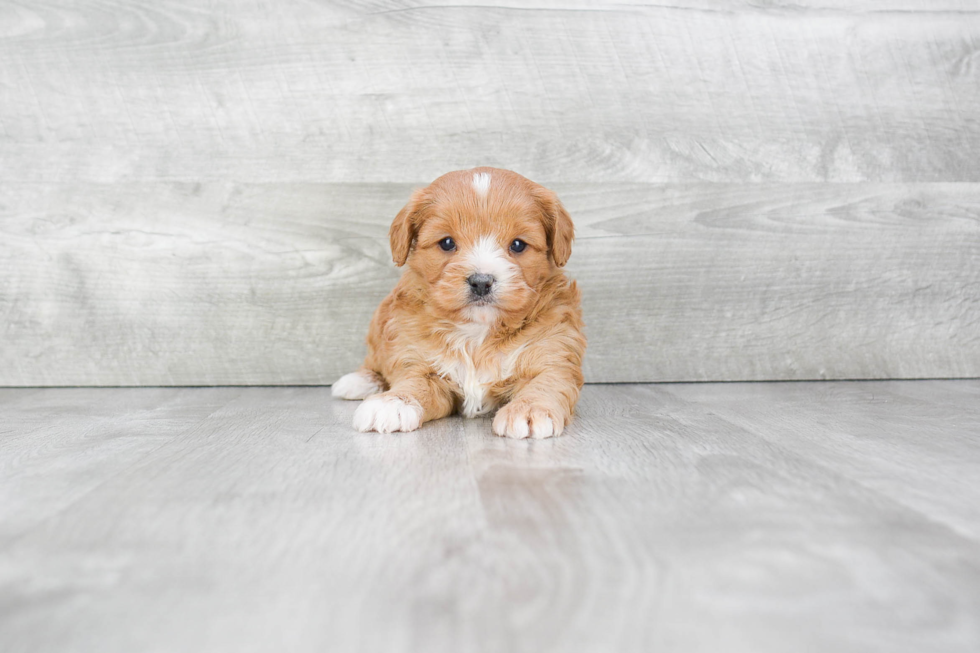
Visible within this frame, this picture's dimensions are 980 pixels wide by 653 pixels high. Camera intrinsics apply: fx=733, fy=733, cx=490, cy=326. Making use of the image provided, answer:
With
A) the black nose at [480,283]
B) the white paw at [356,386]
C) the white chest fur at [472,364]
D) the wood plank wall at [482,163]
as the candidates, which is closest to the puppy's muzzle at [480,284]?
the black nose at [480,283]

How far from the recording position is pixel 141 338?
2.93m

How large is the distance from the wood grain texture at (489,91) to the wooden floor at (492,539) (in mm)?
1303

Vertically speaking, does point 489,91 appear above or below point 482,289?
above

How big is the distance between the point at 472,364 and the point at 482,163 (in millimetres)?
1052

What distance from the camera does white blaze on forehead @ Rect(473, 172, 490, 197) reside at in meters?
2.04

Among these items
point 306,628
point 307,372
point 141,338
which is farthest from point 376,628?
point 141,338

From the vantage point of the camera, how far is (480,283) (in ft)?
6.45

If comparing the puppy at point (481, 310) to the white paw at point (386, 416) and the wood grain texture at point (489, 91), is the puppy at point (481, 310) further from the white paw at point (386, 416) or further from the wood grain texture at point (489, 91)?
the wood grain texture at point (489, 91)

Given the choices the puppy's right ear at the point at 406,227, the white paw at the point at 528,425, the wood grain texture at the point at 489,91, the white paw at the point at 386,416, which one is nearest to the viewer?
the white paw at the point at 528,425

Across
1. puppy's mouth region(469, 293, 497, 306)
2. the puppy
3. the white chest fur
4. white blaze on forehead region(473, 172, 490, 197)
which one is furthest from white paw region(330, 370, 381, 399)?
white blaze on forehead region(473, 172, 490, 197)

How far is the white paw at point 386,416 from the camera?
1.96m

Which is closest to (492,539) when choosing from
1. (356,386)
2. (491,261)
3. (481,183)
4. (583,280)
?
(491,261)

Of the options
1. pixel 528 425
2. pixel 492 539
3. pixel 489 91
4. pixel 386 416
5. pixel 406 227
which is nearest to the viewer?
pixel 492 539

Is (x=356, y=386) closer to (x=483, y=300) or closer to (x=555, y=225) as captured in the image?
(x=483, y=300)
